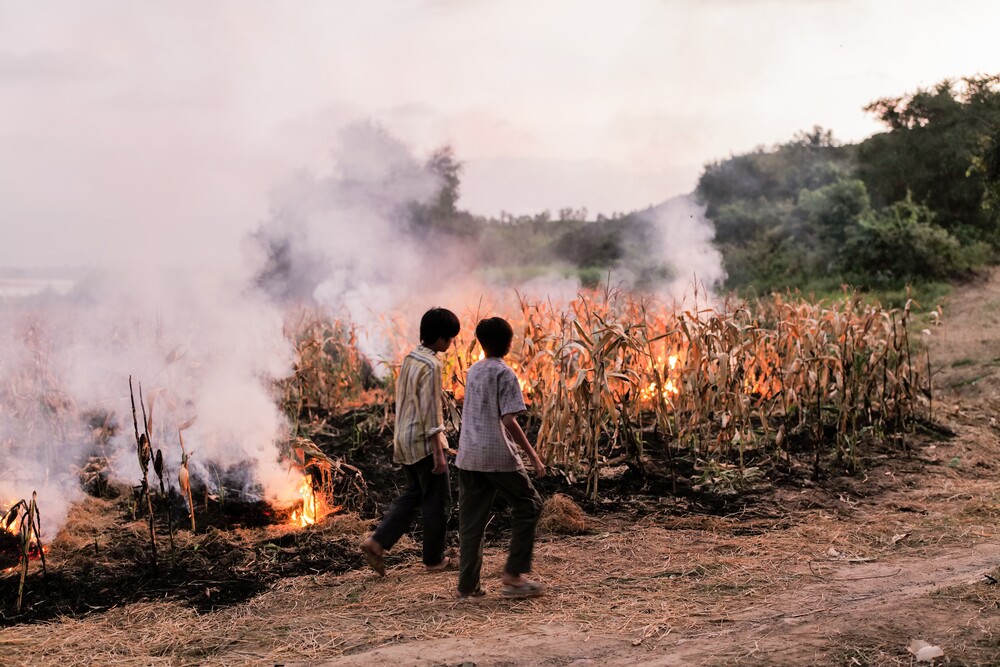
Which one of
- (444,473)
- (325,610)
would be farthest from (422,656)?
(444,473)

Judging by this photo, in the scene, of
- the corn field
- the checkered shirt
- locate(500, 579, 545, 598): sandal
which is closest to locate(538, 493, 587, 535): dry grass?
the corn field

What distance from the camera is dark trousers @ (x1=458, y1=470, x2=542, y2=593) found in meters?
4.75

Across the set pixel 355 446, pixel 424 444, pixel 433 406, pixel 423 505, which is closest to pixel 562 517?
pixel 423 505

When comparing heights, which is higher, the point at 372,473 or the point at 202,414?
the point at 202,414

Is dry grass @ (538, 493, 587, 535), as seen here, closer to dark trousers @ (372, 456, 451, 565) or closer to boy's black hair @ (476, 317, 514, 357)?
dark trousers @ (372, 456, 451, 565)

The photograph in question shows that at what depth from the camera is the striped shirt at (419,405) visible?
500cm

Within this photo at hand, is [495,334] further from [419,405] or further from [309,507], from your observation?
[309,507]

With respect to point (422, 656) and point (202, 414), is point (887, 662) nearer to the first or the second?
point (422, 656)

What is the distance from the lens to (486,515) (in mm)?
4879

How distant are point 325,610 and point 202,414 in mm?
2566

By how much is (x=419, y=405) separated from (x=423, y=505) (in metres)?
0.62

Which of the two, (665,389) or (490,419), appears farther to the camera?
(665,389)

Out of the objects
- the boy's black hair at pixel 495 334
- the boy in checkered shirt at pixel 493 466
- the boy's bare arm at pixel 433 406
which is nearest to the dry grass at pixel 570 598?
the boy in checkered shirt at pixel 493 466

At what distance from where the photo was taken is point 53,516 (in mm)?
5926
